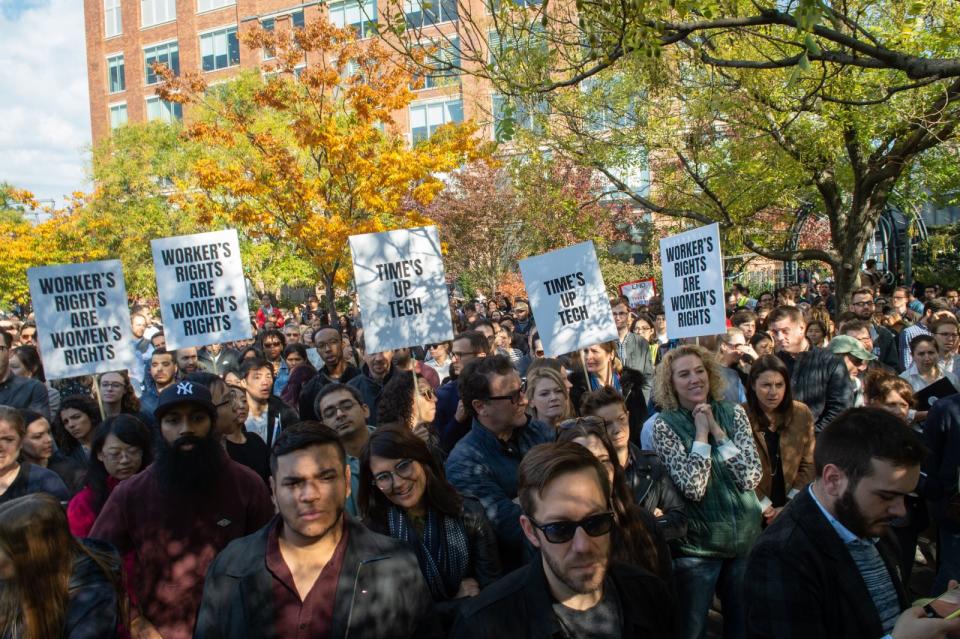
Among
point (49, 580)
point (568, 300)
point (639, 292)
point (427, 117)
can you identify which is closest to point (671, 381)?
point (568, 300)

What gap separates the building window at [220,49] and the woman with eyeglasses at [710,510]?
149 ft

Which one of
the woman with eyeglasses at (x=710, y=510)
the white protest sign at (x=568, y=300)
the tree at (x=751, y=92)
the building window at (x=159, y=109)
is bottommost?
the woman with eyeglasses at (x=710, y=510)

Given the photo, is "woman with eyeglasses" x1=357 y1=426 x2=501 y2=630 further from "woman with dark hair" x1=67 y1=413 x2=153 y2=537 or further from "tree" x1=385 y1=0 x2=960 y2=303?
"tree" x1=385 y1=0 x2=960 y2=303

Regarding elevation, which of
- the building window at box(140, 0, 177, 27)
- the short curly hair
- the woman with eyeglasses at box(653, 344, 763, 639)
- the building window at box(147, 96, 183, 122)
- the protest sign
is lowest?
the woman with eyeglasses at box(653, 344, 763, 639)

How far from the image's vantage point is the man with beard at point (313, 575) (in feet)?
9.06

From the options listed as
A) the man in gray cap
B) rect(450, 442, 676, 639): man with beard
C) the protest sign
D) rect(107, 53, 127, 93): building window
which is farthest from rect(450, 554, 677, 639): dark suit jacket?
rect(107, 53, 127, 93): building window

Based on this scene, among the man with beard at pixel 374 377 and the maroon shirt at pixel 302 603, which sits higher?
the man with beard at pixel 374 377

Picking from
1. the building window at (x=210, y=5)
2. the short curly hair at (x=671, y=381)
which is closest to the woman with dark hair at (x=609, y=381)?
the short curly hair at (x=671, y=381)

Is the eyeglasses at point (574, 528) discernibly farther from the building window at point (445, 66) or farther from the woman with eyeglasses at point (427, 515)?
the building window at point (445, 66)

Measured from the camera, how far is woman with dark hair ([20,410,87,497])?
524cm

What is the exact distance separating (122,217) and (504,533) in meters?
33.1

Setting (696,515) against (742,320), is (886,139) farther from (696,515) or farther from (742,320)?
(696,515)

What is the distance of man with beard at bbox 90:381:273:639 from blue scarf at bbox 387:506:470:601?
0.81m

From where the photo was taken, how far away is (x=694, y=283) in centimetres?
711
